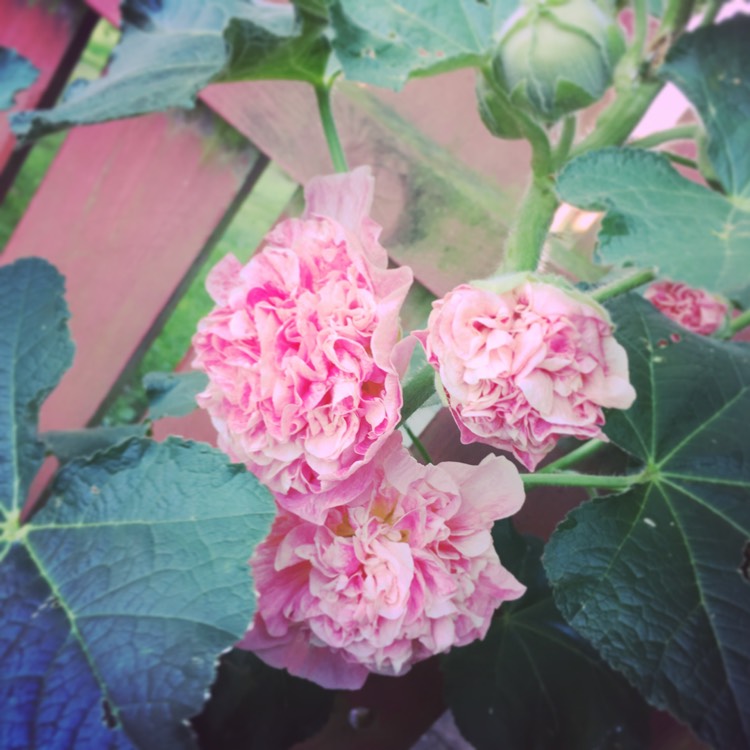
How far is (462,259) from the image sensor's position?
651 millimetres

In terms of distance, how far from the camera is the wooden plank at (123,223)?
3.41 feet

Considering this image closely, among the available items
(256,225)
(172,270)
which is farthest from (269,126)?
(172,270)

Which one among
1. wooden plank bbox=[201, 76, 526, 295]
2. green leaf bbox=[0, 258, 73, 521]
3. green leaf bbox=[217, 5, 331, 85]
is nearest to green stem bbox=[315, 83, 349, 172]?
green leaf bbox=[217, 5, 331, 85]

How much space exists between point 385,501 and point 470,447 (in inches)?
2.8

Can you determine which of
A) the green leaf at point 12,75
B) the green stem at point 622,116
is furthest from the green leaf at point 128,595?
the green leaf at point 12,75

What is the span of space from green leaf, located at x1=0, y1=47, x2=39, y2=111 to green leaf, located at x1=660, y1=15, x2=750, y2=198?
619 mm

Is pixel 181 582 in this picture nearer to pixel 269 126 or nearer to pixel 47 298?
pixel 47 298

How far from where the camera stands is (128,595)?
381 mm

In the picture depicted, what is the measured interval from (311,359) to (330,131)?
278 mm

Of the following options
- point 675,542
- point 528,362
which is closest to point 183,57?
point 528,362

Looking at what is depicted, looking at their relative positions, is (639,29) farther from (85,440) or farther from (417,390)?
(85,440)

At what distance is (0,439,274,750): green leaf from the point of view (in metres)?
0.35

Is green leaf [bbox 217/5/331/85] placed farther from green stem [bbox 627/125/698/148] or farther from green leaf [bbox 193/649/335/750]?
green leaf [bbox 193/649/335/750]

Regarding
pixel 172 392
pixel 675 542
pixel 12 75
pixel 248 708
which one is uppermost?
pixel 675 542
